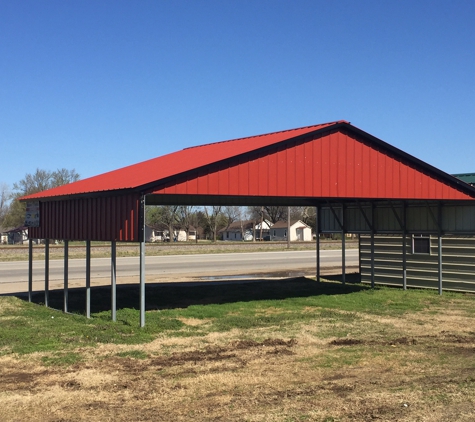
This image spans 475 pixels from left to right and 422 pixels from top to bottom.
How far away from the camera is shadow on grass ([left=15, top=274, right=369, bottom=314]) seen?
1797 centimetres

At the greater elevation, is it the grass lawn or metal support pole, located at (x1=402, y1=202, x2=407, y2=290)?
metal support pole, located at (x1=402, y1=202, x2=407, y2=290)

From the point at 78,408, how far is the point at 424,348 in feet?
21.3

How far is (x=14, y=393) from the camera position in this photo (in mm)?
8359

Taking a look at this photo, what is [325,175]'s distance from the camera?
52.2 feet

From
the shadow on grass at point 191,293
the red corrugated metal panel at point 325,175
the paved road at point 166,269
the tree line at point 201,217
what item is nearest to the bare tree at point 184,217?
the tree line at point 201,217

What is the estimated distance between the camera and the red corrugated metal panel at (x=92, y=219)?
1334 centimetres

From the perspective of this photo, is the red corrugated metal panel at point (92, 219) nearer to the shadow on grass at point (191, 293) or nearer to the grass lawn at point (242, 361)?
the grass lawn at point (242, 361)

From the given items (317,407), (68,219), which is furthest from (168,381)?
(68,219)

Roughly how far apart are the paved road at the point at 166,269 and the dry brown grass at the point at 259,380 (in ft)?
41.5

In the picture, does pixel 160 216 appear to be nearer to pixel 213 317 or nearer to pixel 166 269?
pixel 166 269

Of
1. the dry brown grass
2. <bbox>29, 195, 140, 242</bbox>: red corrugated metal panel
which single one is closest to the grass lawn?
the dry brown grass

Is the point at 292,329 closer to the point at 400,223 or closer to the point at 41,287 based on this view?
the point at 400,223

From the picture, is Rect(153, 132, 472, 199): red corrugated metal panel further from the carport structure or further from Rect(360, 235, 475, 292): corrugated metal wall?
Rect(360, 235, 475, 292): corrugated metal wall

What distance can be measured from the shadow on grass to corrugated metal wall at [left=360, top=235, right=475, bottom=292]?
1172 mm
